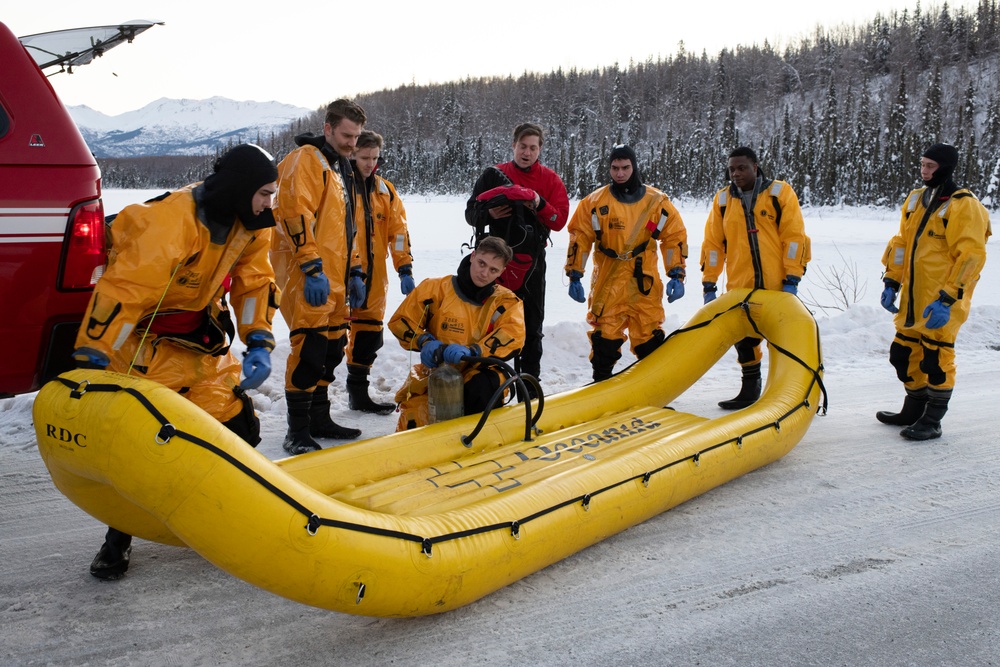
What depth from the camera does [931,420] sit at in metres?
4.74

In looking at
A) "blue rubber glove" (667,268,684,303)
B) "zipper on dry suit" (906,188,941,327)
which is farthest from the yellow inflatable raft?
"blue rubber glove" (667,268,684,303)

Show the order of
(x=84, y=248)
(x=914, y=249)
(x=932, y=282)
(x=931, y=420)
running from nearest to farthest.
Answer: (x=84, y=248) < (x=931, y=420) < (x=932, y=282) < (x=914, y=249)

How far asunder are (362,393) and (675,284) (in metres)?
2.53

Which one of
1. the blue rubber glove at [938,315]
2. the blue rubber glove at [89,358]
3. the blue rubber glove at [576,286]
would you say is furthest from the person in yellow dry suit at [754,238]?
the blue rubber glove at [89,358]

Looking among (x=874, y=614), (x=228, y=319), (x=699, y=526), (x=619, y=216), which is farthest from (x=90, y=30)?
(x=874, y=614)

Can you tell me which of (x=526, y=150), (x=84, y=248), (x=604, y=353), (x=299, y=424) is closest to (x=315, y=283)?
(x=299, y=424)

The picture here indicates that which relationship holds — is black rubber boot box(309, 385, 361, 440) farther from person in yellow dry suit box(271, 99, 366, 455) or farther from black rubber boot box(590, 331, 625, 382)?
black rubber boot box(590, 331, 625, 382)

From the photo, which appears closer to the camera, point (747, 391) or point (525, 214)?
point (525, 214)

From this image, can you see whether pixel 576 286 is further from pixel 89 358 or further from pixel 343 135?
pixel 89 358

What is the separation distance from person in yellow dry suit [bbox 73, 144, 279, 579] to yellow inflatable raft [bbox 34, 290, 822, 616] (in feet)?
0.92

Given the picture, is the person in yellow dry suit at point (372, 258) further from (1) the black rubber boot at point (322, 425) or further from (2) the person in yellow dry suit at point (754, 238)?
(2) the person in yellow dry suit at point (754, 238)

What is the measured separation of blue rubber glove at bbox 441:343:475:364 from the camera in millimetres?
3949

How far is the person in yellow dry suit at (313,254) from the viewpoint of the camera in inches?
167

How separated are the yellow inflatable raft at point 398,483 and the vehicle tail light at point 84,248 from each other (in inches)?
28.3
